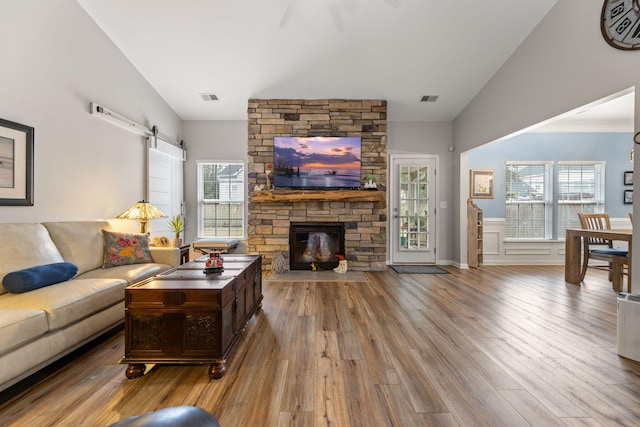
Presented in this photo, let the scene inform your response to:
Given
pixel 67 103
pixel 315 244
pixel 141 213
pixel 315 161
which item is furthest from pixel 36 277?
pixel 315 161

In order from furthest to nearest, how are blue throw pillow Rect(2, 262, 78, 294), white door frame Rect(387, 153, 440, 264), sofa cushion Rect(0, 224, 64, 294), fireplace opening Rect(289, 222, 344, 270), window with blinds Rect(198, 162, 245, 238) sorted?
window with blinds Rect(198, 162, 245, 238), white door frame Rect(387, 153, 440, 264), fireplace opening Rect(289, 222, 344, 270), sofa cushion Rect(0, 224, 64, 294), blue throw pillow Rect(2, 262, 78, 294)

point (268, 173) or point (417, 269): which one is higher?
point (268, 173)

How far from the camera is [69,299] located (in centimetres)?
209

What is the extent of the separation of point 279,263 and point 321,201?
4.14 feet

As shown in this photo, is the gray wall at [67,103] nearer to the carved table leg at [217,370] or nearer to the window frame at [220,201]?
the window frame at [220,201]

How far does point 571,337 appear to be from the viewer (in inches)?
101

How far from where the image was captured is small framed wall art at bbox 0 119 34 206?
2620 millimetres

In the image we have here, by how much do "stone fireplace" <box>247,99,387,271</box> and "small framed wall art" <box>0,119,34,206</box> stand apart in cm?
282

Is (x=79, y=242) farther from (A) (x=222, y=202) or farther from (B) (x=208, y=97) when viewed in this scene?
(B) (x=208, y=97)

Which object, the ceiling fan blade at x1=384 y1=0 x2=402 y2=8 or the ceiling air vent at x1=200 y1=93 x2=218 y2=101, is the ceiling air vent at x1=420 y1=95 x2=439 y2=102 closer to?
the ceiling fan blade at x1=384 y1=0 x2=402 y2=8

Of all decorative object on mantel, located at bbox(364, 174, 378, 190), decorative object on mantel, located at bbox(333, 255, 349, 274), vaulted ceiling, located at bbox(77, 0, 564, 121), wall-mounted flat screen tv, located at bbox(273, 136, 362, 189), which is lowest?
decorative object on mantel, located at bbox(333, 255, 349, 274)

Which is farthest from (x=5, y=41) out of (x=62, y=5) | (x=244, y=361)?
(x=244, y=361)


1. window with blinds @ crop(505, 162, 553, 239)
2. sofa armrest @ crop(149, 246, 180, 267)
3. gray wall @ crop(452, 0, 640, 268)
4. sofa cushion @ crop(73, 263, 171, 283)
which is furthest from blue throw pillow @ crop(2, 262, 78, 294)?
window with blinds @ crop(505, 162, 553, 239)

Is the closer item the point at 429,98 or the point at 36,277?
the point at 36,277
